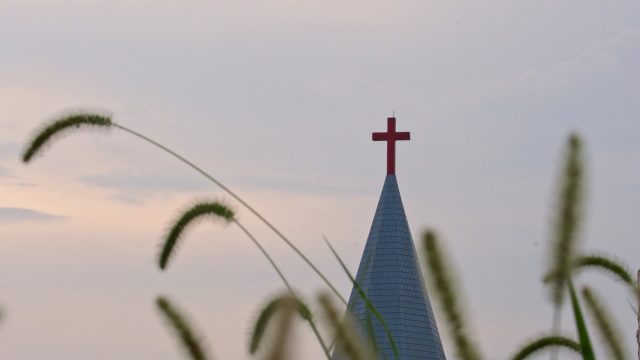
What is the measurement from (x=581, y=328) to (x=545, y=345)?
0.57 metres

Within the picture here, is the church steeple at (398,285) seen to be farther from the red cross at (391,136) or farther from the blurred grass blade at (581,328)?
the blurred grass blade at (581,328)

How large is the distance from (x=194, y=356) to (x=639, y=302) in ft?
4.45

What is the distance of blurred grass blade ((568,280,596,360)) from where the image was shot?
10.8 ft

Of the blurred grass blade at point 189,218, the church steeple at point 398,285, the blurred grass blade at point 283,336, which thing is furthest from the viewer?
the church steeple at point 398,285

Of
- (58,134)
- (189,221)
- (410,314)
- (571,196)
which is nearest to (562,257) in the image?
(571,196)

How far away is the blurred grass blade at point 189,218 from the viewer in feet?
14.1

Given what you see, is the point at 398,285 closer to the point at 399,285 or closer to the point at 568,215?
the point at 399,285

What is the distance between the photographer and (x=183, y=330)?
10.6 ft

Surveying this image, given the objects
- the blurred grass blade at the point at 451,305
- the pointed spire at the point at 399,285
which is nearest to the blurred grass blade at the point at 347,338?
the blurred grass blade at the point at 451,305

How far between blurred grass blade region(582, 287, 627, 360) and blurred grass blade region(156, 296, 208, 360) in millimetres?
994

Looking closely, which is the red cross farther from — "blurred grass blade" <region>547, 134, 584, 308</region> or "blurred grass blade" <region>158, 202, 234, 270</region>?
"blurred grass blade" <region>547, 134, 584, 308</region>

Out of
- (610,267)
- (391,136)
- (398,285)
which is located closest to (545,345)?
(610,267)

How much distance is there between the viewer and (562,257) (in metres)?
3.30

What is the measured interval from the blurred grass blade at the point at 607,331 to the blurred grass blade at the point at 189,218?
3.75ft
